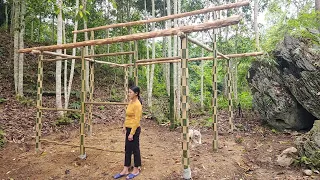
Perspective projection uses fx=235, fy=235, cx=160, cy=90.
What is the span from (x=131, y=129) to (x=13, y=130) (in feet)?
13.4

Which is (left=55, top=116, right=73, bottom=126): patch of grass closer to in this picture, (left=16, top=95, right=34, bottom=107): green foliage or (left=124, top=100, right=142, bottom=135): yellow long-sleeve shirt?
(left=16, top=95, right=34, bottom=107): green foliage

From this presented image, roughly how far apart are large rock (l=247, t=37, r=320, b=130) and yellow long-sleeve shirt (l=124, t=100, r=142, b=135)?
4965 mm

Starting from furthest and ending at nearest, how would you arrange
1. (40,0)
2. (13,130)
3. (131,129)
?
(40,0) < (13,130) < (131,129)

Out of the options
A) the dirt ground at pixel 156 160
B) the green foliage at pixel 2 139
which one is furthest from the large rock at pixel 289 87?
the green foliage at pixel 2 139

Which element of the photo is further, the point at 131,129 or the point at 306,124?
the point at 306,124

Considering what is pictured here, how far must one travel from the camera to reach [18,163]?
4652 millimetres

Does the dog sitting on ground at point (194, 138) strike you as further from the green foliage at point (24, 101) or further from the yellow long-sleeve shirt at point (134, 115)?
the green foliage at point (24, 101)

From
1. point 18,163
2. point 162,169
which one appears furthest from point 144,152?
point 18,163

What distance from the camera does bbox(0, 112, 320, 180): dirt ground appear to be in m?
4.03

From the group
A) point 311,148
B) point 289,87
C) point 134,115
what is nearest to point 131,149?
point 134,115

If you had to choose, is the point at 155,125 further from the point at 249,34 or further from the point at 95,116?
the point at 249,34

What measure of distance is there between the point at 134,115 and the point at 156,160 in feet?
3.85

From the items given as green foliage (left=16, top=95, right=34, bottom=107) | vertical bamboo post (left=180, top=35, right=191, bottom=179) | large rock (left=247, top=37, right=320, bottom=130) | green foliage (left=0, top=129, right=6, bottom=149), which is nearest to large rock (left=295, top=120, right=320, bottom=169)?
large rock (left=247, top=37, right=320, bottom=130)

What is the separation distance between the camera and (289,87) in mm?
7059
